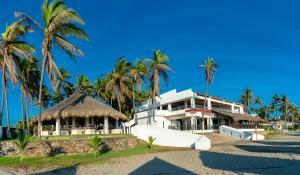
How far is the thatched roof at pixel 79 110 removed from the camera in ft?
81.7

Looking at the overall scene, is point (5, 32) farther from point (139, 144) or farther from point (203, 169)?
point (203, 169)

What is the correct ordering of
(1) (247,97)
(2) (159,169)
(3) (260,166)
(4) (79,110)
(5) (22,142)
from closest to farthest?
(3) (260,166) → (2) (159,169) → (5) (22,142) → (4) (79,110) → (1) (247,97)

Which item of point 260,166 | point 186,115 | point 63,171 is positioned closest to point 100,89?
point 186,115

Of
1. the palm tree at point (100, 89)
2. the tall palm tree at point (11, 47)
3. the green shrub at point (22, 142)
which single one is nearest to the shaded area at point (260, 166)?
the green shrub at point (22, 142)

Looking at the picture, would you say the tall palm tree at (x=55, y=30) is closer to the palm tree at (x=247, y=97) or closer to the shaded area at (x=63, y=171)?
the shaded area at (x=63, y=171)

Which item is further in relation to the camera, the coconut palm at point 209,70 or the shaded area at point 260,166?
the coconut palm at point 209,70

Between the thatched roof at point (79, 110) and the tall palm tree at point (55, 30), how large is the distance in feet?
11.2

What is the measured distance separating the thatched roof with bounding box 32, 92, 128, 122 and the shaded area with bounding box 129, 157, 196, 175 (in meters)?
11.0

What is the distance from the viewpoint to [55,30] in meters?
21.6

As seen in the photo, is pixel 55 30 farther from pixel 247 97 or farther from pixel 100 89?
pixel 247 97

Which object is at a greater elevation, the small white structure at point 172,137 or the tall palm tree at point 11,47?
the tall palm tree at point 11,47

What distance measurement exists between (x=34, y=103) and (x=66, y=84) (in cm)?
589

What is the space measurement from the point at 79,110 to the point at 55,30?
6843mm

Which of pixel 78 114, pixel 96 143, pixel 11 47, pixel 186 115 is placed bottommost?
pixel 96 143
